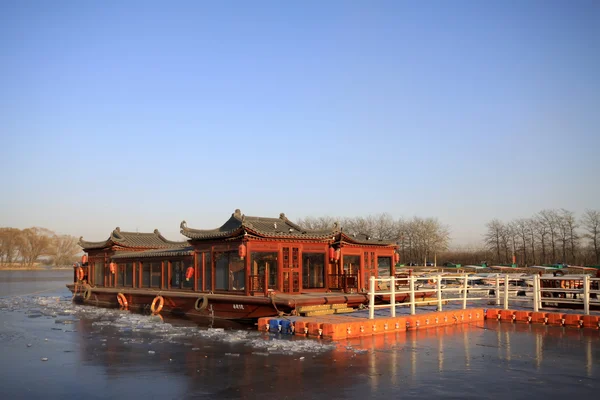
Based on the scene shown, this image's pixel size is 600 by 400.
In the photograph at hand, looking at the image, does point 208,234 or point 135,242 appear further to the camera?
point 135,242

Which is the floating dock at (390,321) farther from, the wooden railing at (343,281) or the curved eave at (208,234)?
the curved eave at (208,234)

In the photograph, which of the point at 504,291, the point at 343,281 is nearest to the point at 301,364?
the point at 504,291

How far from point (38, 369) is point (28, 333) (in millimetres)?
7254

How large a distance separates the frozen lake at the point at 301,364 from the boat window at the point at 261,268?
9.40ft

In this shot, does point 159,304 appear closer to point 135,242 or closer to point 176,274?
point 176,274

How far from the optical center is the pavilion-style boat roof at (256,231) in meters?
20.4

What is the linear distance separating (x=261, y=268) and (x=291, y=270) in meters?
1.20

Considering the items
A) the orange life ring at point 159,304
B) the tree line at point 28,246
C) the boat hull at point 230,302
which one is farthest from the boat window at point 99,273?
the tree line at point 28,246

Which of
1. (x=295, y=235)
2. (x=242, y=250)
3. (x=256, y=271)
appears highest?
(x=295, y=235)

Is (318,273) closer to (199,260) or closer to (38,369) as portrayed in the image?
(199,260)

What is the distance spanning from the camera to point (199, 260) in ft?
76.4

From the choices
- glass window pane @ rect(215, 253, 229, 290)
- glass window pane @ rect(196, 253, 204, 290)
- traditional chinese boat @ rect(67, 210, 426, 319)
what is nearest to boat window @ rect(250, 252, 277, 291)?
traditional chinese boat @ rect(67, 210, 426, 319)

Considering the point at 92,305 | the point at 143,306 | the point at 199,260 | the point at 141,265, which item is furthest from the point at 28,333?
the point at 92,305

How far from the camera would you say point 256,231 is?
20250 millimetres
